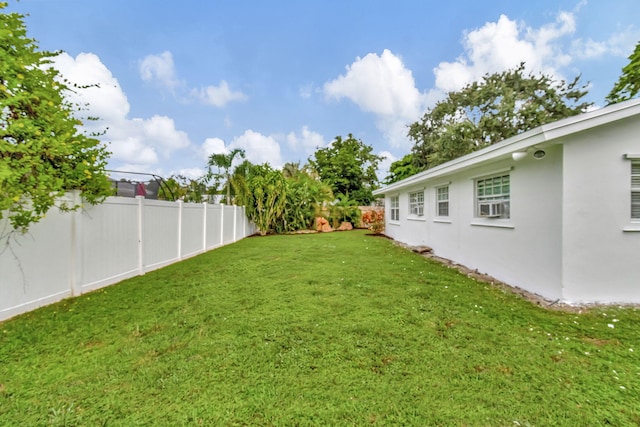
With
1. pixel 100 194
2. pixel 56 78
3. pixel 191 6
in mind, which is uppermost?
pixel 191 6

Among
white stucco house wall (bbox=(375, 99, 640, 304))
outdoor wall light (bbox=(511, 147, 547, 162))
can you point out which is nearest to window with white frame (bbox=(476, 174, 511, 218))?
white stucco house wall (bbox=(375, 99, 640, 304))

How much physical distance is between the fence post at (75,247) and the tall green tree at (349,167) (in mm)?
25576

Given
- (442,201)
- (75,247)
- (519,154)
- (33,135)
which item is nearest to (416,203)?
(442,201)

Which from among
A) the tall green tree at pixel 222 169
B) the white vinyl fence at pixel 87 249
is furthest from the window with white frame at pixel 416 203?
the tall green tree at pixel 222 169

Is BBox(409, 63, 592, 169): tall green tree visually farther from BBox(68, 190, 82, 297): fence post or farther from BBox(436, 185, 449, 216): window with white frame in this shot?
BBox(68, 190, 82, 297): fence post

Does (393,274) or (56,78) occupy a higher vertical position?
(56,78)

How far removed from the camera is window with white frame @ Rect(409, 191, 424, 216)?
39.6 feet

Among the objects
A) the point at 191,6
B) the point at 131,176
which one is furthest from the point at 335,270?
the point at 191,6

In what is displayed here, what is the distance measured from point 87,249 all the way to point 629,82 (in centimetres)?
1910

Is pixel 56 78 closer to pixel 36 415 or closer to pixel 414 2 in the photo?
pixel 36 415

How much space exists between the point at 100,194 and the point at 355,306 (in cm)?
485

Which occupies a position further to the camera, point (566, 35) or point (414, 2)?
point (566, 35)

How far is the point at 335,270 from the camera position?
7.24 meters

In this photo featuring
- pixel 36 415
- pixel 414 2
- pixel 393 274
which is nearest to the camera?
pixel 36 415
